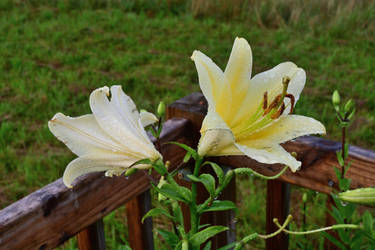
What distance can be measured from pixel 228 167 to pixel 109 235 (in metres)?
0.83

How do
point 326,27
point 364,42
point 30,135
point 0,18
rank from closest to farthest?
point 30,135 < point 364,42 < point 326,27 < point 0,18

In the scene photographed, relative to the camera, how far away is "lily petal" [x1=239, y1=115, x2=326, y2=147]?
58cm

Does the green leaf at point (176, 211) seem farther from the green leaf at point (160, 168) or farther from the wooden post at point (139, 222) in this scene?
the wooden post at point (139, 222)

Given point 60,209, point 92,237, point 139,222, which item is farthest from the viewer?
point 139,222

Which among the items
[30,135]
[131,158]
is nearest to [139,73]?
[30,135]

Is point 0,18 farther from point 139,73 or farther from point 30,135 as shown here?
point 30,135

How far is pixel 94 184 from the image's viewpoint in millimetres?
979

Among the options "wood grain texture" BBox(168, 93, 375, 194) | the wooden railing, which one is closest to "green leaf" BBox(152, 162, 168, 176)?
the wooden railing

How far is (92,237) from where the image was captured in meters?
1.05

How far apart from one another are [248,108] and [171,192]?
0.47 ft

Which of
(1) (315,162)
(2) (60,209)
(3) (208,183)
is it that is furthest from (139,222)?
(3) (208,183)

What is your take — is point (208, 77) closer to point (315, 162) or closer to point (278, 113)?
point (278, 113)

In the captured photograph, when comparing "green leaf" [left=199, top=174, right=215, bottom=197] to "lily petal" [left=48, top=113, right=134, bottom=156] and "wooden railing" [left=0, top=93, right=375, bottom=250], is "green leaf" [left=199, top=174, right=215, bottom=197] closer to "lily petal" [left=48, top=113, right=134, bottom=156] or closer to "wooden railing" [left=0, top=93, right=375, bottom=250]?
"lily petal" [left=48, top=113, right=134, bottom=156]

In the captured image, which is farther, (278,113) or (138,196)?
(138,196)
